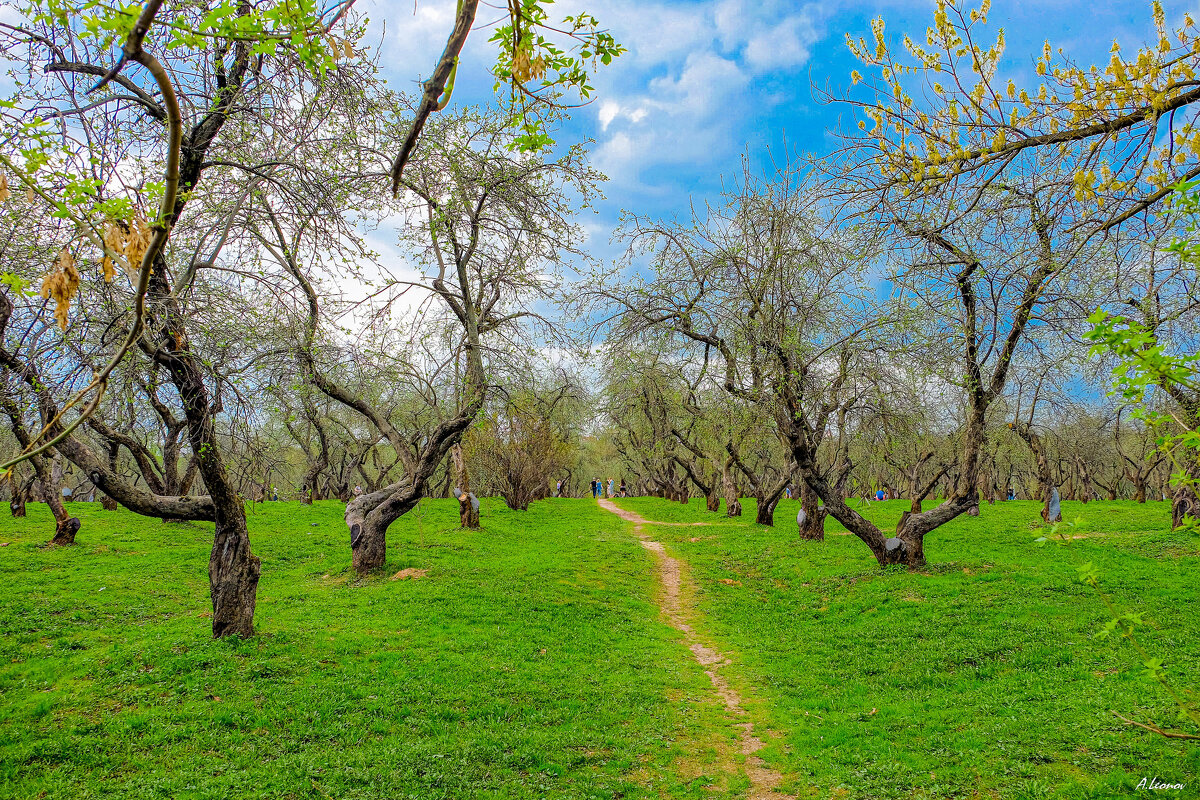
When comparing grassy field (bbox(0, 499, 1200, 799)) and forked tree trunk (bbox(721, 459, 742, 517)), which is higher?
forked tree trunk (bbox(721, 459, 742, 517))

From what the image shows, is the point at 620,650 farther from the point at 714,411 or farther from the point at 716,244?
the point at 714,411

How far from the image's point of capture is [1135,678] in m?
6.21

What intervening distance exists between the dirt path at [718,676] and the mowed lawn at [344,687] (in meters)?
0.29

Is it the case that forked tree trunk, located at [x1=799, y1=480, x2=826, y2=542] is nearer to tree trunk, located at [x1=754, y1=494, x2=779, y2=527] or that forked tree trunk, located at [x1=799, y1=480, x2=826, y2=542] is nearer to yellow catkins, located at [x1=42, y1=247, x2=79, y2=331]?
tree trunk, located at [x1=754, y1=494, x2=779, y2=527]

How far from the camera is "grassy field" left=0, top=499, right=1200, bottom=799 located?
16.6ft

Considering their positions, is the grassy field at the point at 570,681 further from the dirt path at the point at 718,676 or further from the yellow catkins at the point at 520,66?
the yellow catkins at the point at 520,66

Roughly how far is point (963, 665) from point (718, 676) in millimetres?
2948

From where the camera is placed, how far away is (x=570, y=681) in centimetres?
755

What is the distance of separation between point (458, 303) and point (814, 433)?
9270 millimetres

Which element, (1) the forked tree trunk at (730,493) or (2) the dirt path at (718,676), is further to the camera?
(1) the forked tree trunk at (730,493)

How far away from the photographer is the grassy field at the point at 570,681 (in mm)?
5059

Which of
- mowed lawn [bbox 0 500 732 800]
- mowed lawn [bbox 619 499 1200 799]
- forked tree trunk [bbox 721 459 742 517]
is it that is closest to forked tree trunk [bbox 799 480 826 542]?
mowed lawn [bbox 619 499 1200 799]

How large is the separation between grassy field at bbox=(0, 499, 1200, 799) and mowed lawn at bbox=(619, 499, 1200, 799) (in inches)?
1.3

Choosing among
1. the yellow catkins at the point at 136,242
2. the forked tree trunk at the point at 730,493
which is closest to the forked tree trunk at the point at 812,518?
the forked tree trunk at the point at 730,493
